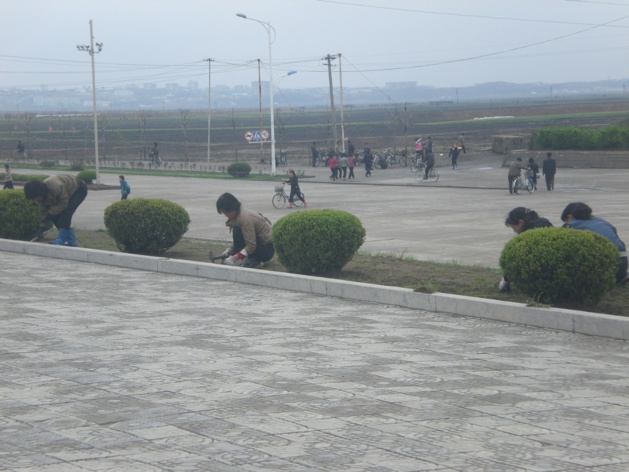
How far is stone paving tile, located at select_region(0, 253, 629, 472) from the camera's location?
5.82 metres

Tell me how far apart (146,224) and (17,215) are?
3.72m

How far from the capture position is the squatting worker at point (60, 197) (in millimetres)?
16078

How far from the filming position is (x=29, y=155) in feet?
230

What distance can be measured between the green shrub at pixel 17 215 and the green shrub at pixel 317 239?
6878 millimetres

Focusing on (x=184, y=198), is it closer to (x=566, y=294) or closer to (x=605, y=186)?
(x=605, y=186)

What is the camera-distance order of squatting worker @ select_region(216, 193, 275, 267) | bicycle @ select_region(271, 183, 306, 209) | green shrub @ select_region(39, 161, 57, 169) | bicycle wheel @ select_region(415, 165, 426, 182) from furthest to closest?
green shrub @ select_region(39, 161, 57, 169)
bicycle wheel @ select_region(415, 165, 426, 182)
bicycle @ select_region(271, 183, 306, 209)
squatting worker @ select_region(216, 193, 275, 267)

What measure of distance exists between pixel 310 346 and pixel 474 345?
1539 millimetres

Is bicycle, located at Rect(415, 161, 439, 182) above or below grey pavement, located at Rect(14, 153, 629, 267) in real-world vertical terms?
above

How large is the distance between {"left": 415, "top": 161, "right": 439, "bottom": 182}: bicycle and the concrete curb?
26.7m

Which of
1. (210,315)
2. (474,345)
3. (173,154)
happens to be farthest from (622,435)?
(173,154)

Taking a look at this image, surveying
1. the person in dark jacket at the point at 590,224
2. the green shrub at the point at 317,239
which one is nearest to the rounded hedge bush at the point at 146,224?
the green shrub at the point at 317,239

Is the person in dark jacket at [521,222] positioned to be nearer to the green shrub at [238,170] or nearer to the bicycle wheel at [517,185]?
the bicycle wheel at [517,185]

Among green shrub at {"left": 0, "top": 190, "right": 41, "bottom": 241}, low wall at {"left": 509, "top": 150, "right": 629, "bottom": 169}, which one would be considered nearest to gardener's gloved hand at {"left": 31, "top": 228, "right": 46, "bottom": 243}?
green shrub at {"left": 0, "top": 190, "right": 41, "bottom": 241}

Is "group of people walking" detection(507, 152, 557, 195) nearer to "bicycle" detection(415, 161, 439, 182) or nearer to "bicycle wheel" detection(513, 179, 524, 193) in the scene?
"bicycle wheel" detection(513, 179, 524, 193)
